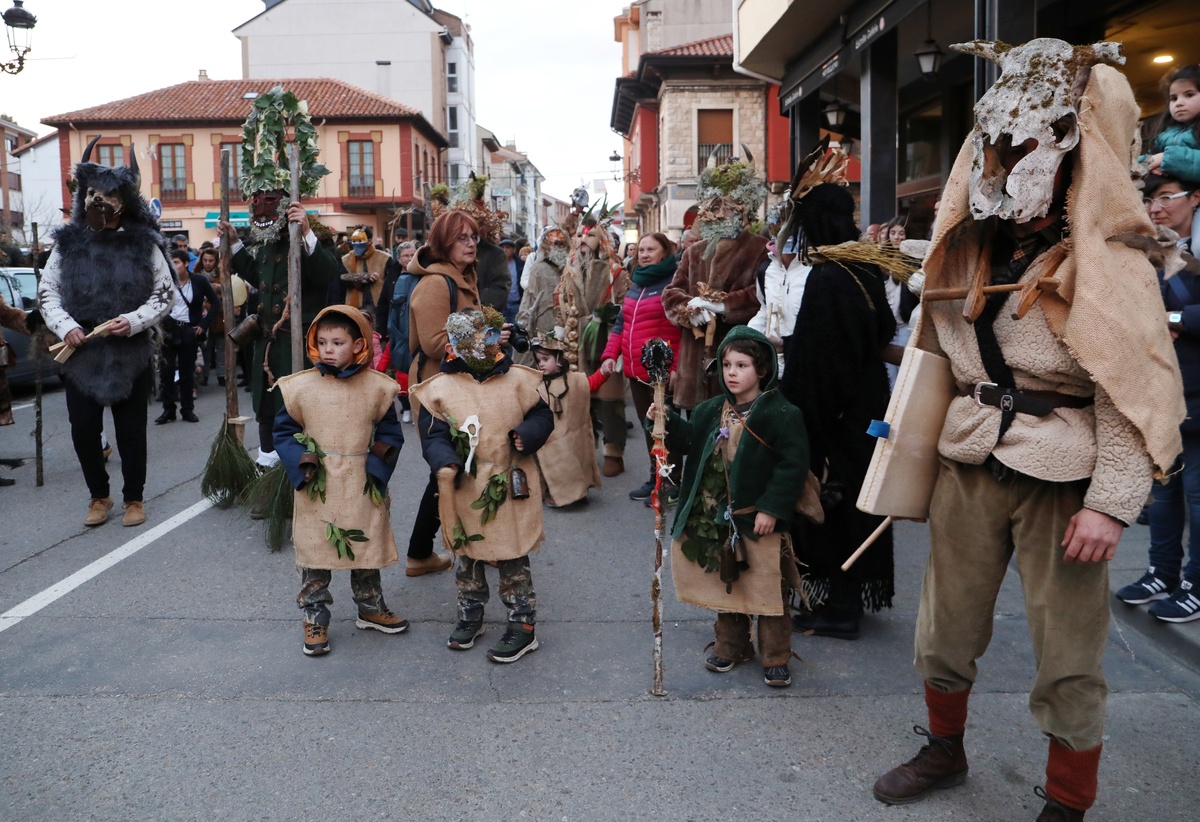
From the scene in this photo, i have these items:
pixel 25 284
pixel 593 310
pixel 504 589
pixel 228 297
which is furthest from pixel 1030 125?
pixel 25 284

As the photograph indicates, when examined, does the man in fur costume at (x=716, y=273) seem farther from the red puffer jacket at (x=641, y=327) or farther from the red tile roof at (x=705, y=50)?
the red tile roof at (x=705, y=50)

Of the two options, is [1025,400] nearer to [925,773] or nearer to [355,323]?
[925,773]

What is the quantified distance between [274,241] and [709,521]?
12.4 ft

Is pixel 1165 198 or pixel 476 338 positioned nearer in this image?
pixel 476 338

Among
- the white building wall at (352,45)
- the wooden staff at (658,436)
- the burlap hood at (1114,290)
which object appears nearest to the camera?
the burlap hood at (1114,290)

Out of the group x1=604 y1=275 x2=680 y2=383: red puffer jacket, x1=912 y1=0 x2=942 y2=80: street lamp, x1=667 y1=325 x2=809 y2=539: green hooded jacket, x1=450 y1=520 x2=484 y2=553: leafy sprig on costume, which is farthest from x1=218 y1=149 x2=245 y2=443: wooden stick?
x1=912 y1=0 x2=942 y2=80: street lamp

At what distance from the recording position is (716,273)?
6582 mm

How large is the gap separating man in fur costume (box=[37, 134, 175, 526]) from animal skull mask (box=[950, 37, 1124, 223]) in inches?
224

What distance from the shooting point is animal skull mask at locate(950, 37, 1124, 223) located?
8.61 feet

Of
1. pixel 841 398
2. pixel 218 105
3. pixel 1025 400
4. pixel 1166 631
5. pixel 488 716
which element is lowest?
pixel 488 716

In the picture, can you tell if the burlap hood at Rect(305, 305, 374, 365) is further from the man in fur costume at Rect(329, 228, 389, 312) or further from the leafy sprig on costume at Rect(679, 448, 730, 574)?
the man in fur costume at Rect(329, 228, 389, 312)

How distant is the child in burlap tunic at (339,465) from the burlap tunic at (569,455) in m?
2.41

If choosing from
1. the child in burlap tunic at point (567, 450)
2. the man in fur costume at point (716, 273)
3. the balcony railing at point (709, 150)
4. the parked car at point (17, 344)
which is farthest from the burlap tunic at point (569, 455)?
the balcony railing at point (709, 150)

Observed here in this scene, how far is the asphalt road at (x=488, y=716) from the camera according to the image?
3.21 meters
